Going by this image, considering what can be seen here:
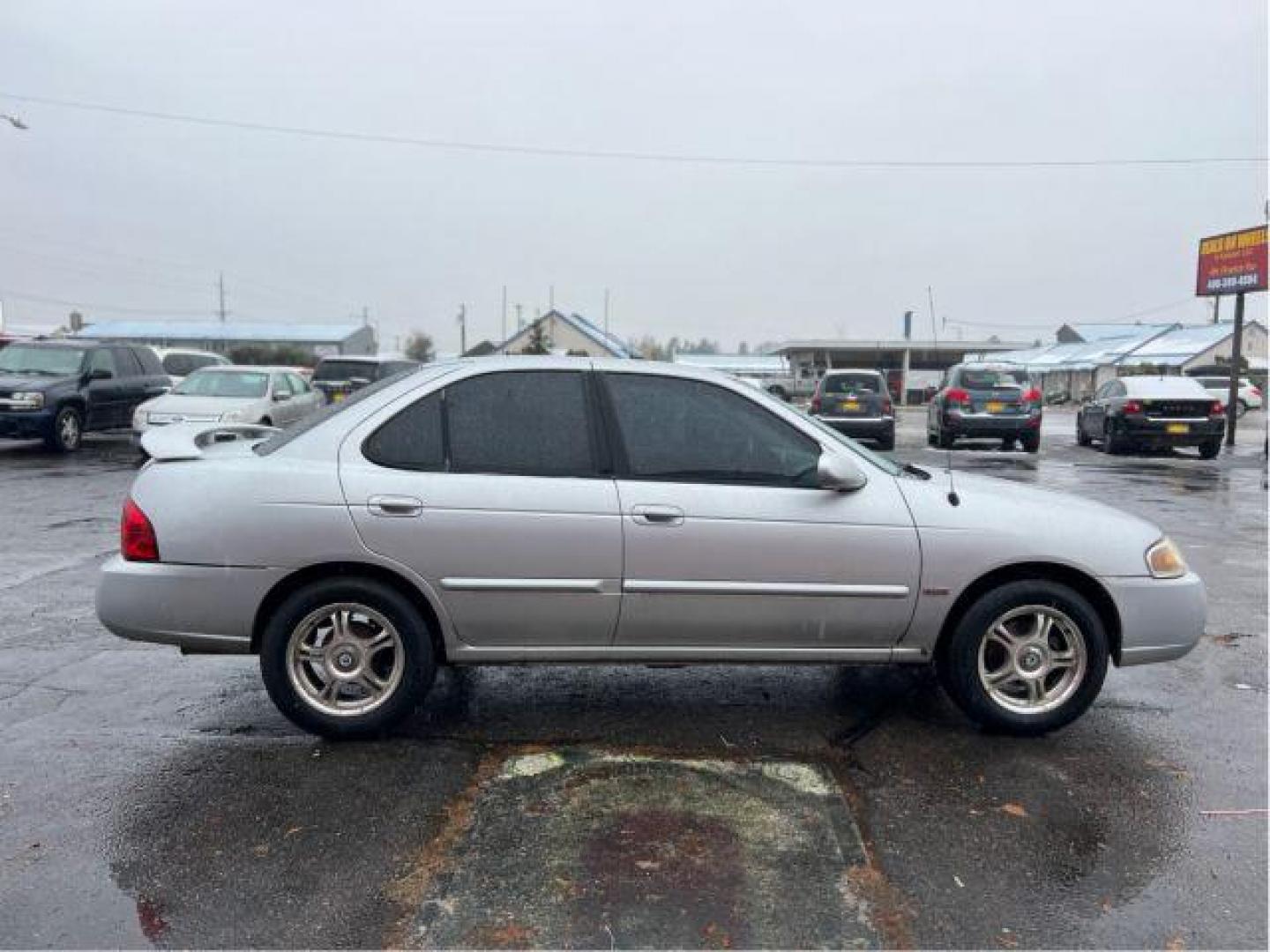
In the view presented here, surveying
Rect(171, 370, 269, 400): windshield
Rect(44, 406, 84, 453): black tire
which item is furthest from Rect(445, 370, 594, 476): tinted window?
Rect(44, 406, 84, 453): black tire

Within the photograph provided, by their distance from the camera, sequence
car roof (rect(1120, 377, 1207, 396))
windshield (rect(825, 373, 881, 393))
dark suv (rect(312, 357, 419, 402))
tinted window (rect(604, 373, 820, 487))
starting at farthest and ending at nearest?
windshield (rect(825, 373, 881, 393)) → dark suv (rect(312, 357, 419, 402)) → car roof (rect(1120, 377, 1207, 396)) → tinted window (rect(604, 373, 820, 487))

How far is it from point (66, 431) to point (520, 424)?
14.7 meters

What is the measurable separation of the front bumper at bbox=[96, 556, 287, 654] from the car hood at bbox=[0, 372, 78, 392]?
13864 millimetres

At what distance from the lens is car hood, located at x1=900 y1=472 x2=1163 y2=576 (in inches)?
166

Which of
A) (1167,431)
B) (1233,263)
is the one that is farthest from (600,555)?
(1233,263)

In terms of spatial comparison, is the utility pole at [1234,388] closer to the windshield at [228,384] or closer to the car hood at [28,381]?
the windshield at [228,384]

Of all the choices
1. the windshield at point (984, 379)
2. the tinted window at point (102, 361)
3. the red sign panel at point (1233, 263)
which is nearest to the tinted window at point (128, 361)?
the tinted window at point (102, 361)

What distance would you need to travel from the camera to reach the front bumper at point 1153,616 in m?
4.29

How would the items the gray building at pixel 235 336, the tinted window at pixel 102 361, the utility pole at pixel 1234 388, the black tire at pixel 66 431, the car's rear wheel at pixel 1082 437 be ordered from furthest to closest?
the gray building at pixel 235 336 < the utility pole at pixel 1234 388 < the car's rear wheel at pixel 1082 437 < the tinted window at pixel 102 361 < the black tire at pixel 66 431

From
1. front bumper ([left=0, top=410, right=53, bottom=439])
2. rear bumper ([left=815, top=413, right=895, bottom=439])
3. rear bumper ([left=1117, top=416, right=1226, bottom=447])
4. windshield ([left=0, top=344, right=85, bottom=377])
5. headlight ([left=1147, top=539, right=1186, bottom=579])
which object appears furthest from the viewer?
rear bumper ([left=815, top=413, right=895, bottom=439])

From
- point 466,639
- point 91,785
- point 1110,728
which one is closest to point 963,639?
point 1110,728

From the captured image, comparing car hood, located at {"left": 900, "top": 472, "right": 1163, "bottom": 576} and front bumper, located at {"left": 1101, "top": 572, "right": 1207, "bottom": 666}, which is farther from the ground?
car hood, located at {"left": 900, "top": 472, "right": 1163, "bottom": 576}

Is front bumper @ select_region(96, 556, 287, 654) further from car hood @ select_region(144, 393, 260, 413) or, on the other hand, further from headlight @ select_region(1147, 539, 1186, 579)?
car hood @ select_region(144, 393, 260, 413)

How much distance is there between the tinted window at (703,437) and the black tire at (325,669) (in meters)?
1.16
